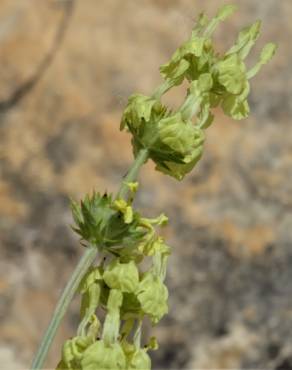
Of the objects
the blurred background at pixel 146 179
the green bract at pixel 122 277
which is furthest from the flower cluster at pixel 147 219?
the blurred background at pixel 146 179

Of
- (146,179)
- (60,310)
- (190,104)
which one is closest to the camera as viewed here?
(60,310)

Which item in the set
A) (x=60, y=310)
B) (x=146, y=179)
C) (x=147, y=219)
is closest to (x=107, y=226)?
(x=147, y=219)

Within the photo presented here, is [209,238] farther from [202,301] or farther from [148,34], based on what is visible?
[148,34]

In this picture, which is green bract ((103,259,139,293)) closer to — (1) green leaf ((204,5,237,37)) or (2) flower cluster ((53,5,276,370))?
(2) flower cluster ((53,5,276,370))

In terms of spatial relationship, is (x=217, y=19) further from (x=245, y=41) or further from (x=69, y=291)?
(x=69, y=291)

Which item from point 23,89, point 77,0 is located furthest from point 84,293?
point 77,0
